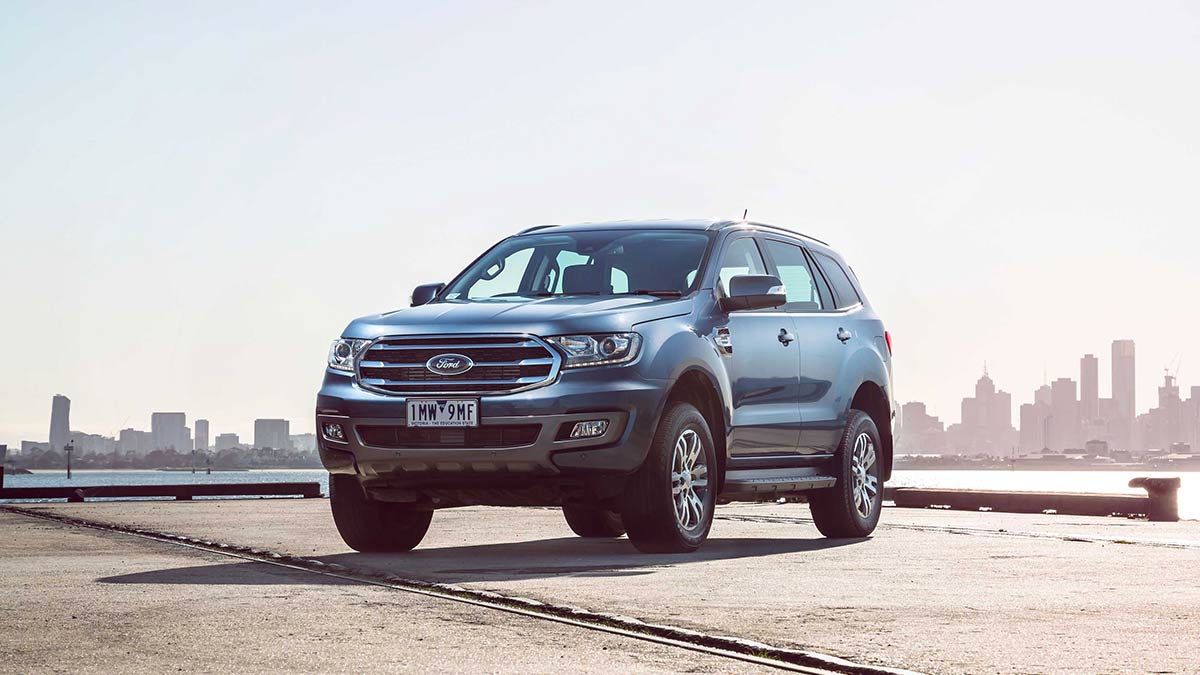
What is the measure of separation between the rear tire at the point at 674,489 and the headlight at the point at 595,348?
591 mm

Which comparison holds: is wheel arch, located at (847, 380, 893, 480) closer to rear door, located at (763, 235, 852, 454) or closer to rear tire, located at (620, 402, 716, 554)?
rear door, located at (763, 235, 852, 454)

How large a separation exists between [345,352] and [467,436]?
1.08 m

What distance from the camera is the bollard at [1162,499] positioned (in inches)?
693

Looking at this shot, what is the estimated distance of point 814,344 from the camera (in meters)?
12.6

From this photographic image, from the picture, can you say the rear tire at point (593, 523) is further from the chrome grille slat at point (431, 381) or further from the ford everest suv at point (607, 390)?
the chrome grille slat at point (431, 381)

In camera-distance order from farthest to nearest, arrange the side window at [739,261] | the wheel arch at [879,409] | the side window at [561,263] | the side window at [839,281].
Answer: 1. the wheel arch at [879,409]
2. the side window at [839,281]
3. the side window at [561,263]
4. the side window at [739,261]

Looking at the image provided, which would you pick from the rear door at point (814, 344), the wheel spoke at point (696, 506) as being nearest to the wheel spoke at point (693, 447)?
the wheel spoke at point (696, 506)

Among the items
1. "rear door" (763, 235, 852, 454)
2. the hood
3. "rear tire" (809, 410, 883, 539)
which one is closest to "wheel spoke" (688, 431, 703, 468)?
the hood

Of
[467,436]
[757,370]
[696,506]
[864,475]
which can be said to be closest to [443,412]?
[467,436]

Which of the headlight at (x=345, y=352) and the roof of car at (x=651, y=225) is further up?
the roof of car at (x=651, y=225)

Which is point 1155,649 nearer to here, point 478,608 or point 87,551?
point 478,608

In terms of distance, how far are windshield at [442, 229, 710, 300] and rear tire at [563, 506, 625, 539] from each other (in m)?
2.11

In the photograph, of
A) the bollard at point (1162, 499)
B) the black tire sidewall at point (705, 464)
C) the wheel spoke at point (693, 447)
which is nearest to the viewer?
the black tire sidewall at point (705, 464)

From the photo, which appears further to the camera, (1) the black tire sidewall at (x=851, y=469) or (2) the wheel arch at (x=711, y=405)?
(1) the black tire sidewall at (x=851, y=469)
